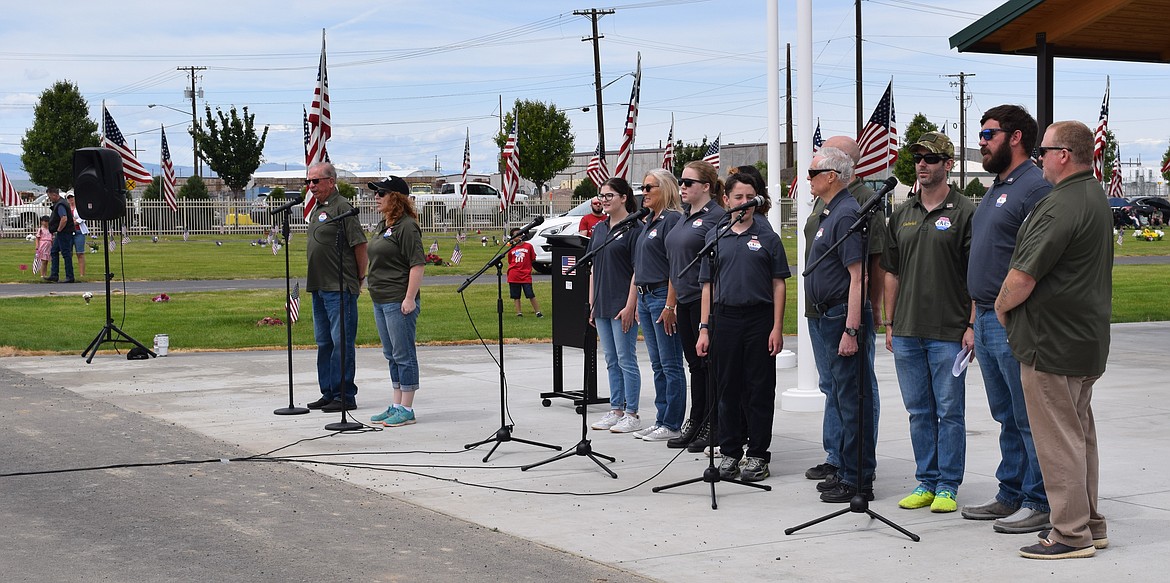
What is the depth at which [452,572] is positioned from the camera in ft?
20.4

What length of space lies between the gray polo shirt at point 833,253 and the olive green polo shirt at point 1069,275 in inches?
54.8

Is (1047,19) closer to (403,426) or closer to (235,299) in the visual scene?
(403,426)

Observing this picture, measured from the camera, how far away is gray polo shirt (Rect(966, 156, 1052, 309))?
265 inches

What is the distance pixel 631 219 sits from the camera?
955 cm

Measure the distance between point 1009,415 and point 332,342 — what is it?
6.50m

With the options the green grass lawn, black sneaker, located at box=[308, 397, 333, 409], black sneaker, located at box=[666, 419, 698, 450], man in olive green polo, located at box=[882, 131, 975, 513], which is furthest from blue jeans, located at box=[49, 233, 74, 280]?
man in olive green polo, located at box=[882, 131, 975, 513]

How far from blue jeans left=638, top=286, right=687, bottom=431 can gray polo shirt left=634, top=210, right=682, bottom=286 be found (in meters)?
0.13

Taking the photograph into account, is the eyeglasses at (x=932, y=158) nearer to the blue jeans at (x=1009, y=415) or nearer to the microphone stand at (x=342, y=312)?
the blue jeans at (x=1009, y=415)

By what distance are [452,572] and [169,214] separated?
58.5 metres

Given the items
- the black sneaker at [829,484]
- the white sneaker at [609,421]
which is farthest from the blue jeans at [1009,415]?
the white sneaker at [609,421]

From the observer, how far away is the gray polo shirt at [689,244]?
30.0ft

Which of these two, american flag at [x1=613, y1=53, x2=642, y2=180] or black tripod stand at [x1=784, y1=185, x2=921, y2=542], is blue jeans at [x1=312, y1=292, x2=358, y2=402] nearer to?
black tripod stand at [x1=784, y1=185, x2=921, y2=542]

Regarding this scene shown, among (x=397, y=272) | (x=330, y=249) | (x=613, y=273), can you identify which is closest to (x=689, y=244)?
(x=613, y=273)

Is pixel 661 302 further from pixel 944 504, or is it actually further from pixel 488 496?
pixel 944 504
